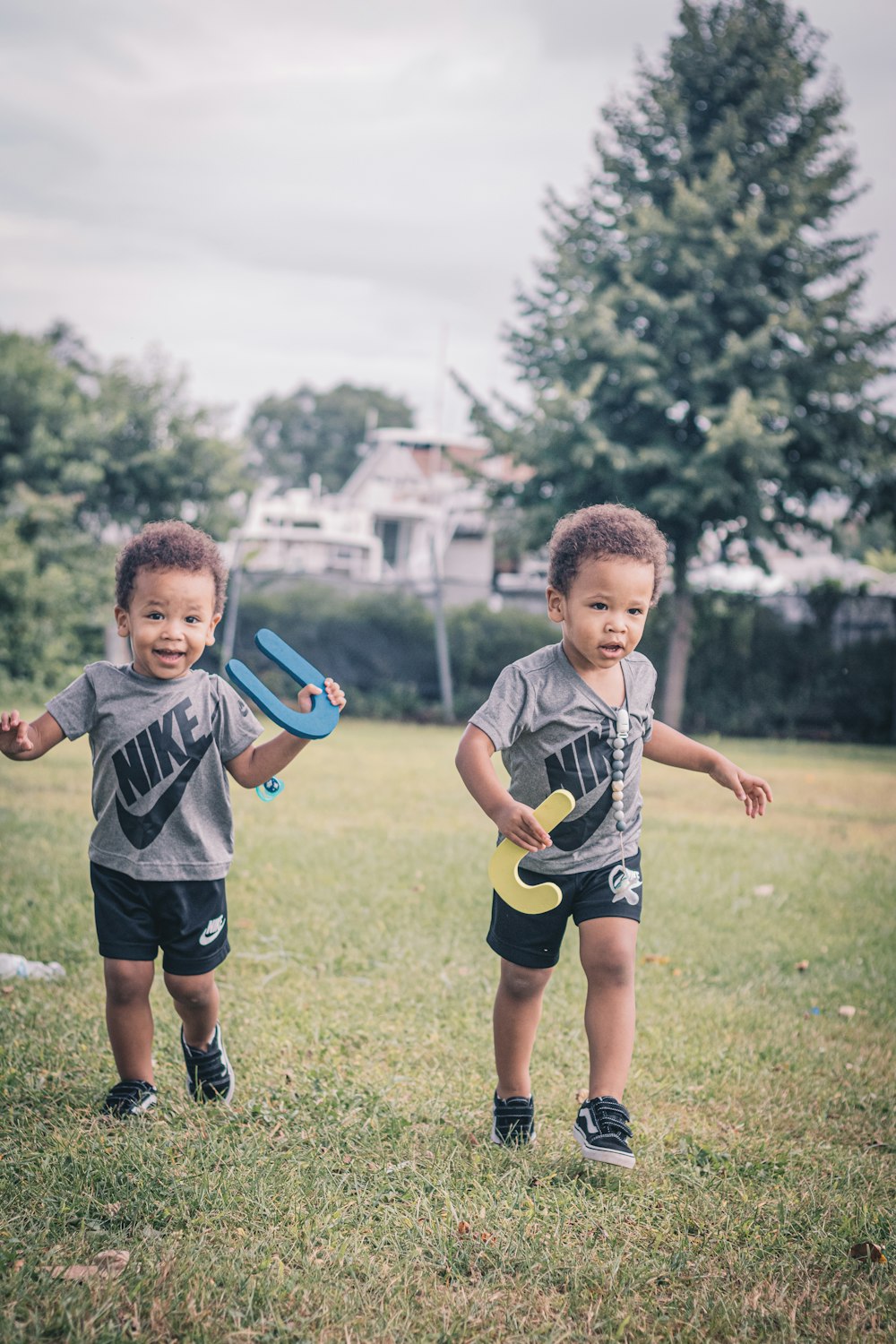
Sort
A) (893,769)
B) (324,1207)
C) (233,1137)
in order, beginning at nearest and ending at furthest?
1. (324,1207)
2. (233,1137)
3. (893,769)

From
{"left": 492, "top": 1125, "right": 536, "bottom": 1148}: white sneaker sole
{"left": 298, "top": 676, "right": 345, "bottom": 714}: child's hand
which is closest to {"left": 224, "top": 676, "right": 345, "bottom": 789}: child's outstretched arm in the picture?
{"left": 298, "top": 676, "right": 345, "bottom": 714}: child's hand

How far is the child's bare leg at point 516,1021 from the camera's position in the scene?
2869mm

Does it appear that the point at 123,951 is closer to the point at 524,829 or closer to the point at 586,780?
the point at 524,829

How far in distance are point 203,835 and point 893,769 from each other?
11.6m

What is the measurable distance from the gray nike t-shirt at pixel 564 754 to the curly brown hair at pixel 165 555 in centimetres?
80

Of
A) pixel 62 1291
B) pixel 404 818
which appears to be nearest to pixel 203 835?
pixel 62 1291

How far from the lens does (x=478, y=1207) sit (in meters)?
2.51

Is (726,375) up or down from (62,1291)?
up

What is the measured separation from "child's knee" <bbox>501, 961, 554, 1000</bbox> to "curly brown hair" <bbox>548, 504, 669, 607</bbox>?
927mm

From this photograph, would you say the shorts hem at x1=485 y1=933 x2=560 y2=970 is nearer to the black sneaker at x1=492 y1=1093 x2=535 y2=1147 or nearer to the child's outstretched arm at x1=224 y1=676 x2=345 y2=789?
the black sneaker at x1=492 y1=1093 x2=535 y2=1147

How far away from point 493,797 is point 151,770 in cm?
87

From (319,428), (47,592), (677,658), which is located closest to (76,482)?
(47,592)

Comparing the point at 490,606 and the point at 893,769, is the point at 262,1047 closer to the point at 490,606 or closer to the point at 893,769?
the point at 893,769

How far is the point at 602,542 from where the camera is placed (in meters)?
2.85
